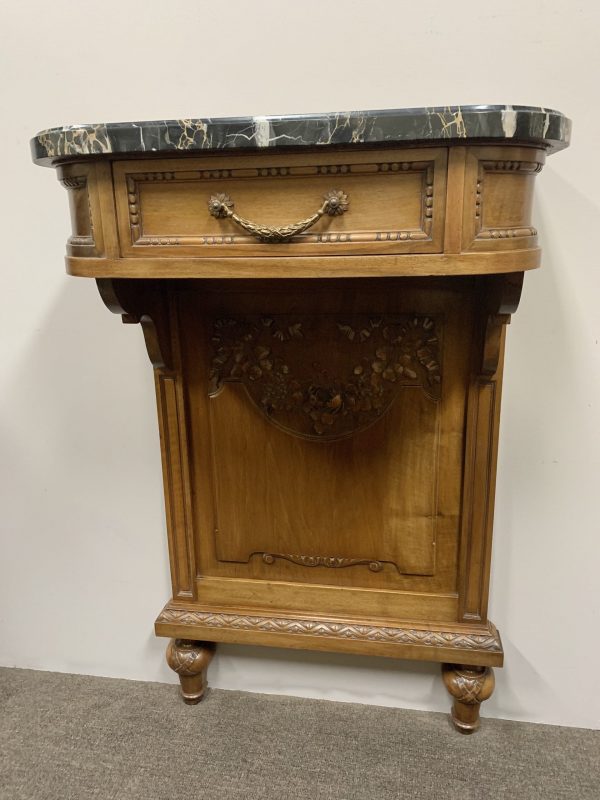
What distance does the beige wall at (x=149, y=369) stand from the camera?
934mm

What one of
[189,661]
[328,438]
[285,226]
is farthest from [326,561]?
[285,226]

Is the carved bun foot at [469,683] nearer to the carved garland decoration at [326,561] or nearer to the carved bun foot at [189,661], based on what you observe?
the carved garland decoration at [326,561]

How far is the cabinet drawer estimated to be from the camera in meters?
0.71

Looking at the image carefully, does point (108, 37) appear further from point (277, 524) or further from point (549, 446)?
point (549, 446)

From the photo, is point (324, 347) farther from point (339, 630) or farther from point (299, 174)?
point (339, 630)

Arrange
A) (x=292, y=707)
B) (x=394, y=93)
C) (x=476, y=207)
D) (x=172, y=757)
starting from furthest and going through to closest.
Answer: (x=292, y=707), (x=172, y=757), (x=394, y=93), (x=476, y=207)

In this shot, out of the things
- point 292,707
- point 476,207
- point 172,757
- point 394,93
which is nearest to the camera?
point 476,207

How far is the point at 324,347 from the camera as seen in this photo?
0.98 meters

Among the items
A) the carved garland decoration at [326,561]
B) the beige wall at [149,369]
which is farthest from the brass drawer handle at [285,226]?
the carved garland decoration at [326,561]

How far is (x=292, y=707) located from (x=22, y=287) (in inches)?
36.0

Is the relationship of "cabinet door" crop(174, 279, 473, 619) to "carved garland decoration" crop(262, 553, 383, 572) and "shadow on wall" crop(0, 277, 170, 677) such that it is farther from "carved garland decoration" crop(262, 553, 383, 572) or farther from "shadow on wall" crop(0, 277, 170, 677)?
"shadow on wall" crop(0, 277, 170, 677)

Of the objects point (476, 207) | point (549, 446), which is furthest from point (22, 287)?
point (549, 446)

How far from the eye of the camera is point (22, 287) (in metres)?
1.13

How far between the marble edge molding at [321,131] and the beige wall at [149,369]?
286 millimetres
